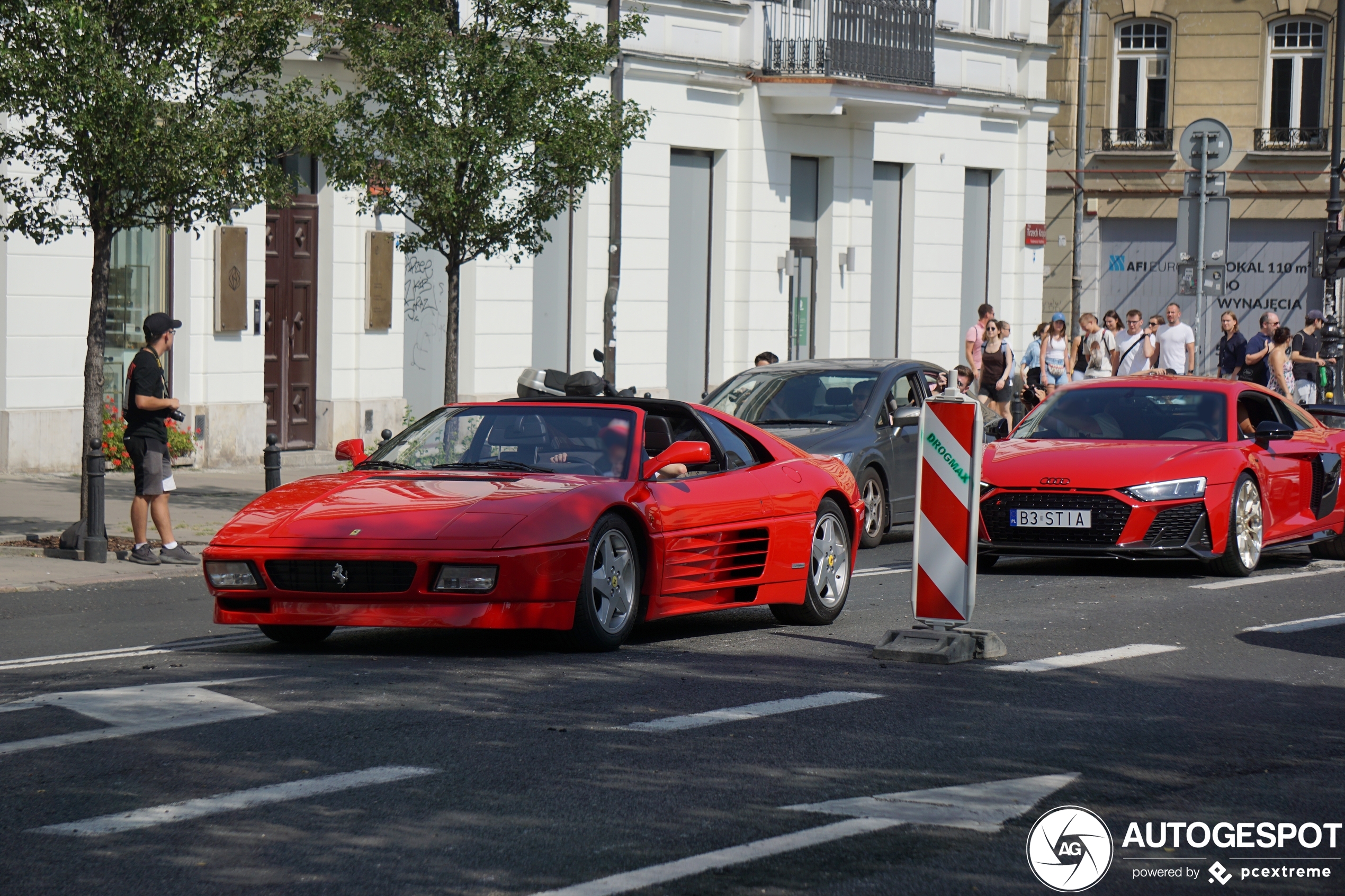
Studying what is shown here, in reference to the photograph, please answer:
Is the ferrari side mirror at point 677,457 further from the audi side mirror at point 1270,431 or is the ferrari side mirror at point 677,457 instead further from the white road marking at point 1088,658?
the audi side mirror at point 1270,431

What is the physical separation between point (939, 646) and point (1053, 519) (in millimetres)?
4354

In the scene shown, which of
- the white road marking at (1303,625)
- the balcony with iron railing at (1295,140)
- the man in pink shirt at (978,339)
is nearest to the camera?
the white road marking at (1303,625)

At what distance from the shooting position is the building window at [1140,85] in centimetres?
4531

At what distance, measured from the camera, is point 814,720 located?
7.57m

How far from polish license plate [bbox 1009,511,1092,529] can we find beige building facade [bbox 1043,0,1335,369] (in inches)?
1253

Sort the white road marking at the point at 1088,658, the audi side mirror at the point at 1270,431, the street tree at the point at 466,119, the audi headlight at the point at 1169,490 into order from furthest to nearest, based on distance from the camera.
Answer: the street tree at the point at 466,119, the audi side mirror at the point at 1270,431, the audi headlight at the point at 1169,490, the white road marking at the point at 1088,658

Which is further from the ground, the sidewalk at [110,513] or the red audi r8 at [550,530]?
the red audi r8 at [550,530]

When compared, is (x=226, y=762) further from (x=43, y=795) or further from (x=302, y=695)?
(x=302, y=695)

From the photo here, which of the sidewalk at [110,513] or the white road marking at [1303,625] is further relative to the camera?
the sidewalk at [110,513]

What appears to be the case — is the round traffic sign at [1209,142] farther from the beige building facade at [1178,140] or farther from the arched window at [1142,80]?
the arched window at [1142,80]

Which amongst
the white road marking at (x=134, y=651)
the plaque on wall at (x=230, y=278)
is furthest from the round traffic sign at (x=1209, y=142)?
the white road marking at (x=134, y=651)

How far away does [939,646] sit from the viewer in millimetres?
9289

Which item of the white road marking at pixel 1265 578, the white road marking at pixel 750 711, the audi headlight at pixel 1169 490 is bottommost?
the white road marking at pixel 1265 578

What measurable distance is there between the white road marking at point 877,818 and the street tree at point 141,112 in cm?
930
